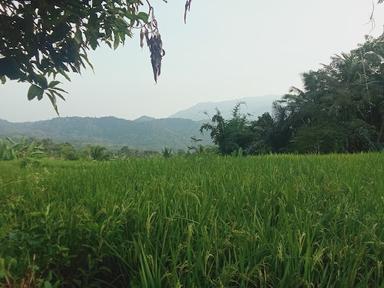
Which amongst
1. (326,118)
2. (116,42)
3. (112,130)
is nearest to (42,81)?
(116,42)

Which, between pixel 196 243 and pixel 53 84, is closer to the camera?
pixel 196 243

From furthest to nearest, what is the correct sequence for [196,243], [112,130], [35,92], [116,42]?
[112,130]
[116,42]
[35,92]
[196,243]

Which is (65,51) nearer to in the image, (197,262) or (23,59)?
(23,59)

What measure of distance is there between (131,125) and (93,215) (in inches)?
5289

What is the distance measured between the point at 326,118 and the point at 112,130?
404 ft

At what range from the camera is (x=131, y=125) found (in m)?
136

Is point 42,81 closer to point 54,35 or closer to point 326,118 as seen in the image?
point 54,35

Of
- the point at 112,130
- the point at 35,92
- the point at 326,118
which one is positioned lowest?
the point at 112,130

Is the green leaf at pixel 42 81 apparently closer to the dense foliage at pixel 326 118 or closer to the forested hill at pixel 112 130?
the dense foliage at pixel 326 118

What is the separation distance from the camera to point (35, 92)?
2.32 metres

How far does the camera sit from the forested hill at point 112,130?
115438mm

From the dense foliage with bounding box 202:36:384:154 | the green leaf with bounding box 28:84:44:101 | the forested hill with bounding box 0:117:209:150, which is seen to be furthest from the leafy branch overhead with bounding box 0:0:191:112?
the forested hill with bounding box 0:117:209:150

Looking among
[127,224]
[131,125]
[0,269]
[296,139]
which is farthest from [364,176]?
[131,125]

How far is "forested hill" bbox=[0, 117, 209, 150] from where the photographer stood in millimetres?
115438
